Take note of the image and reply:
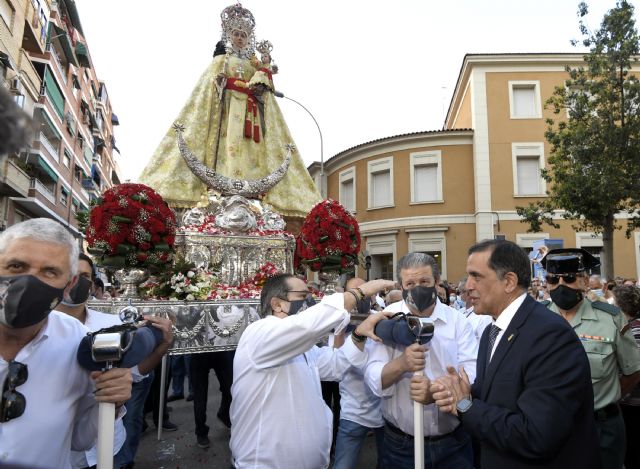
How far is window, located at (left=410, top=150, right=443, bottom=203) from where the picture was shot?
65.5 feet

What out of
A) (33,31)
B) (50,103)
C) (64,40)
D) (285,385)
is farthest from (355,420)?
(64,40)

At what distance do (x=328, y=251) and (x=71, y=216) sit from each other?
2933cm

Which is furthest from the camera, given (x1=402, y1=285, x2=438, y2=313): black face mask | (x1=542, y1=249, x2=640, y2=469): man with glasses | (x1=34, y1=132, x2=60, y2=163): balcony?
(x1=34, y1=132, x2=60, y2=163): balcony

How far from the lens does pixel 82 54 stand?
28.5m

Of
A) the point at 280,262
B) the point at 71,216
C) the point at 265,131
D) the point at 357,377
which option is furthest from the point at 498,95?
the point at 71,216

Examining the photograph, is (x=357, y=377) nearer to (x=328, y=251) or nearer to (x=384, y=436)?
(x=384, y=436)

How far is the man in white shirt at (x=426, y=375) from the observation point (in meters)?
2.46

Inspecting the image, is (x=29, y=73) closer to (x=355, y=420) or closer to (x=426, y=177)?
(x=426, y=177)

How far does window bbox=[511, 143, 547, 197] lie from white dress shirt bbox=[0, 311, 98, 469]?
65.2 ft

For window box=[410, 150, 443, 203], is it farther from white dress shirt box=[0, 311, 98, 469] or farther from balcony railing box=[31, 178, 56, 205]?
white dress shirt box=[0, 311, 98, 469]

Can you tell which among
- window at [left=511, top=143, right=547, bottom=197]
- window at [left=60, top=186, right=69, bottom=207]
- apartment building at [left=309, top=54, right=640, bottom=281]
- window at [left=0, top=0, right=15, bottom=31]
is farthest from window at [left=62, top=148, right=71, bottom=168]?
window at [left=511, top=143, right=547, bottom=197]

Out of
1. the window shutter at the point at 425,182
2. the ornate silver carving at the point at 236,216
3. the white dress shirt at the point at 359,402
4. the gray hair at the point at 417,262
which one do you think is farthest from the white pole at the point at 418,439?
the window shutter at the point at 425,182

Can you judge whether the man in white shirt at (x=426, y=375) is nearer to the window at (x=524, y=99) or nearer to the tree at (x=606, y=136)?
the tree at (x=606, y=136)

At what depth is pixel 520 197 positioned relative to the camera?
19.0m
